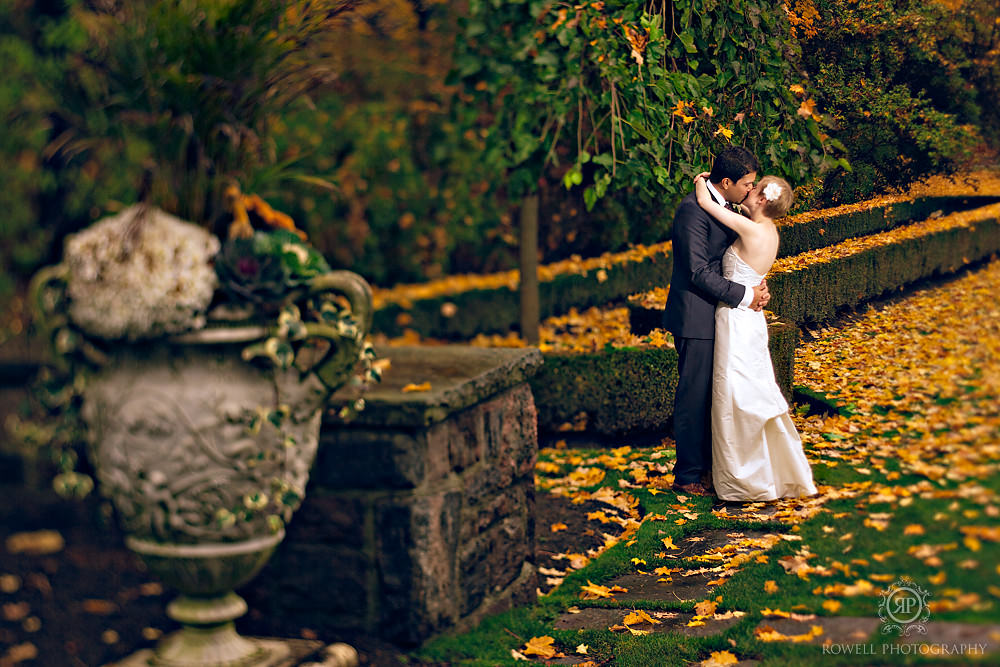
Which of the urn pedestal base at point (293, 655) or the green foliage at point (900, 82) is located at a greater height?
the green foliage at point (900, 82)

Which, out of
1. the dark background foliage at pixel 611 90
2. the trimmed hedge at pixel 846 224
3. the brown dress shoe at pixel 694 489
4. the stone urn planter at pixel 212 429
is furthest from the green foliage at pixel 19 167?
the trimmed hedge at pixel 846 224

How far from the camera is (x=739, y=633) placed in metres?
3.16

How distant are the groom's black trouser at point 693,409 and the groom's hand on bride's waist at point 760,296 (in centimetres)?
15

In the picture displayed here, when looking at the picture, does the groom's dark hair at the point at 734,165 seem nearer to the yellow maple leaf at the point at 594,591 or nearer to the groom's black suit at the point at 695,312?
the groom's black suit at the point at 695,312

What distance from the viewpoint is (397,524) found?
12.6 feet

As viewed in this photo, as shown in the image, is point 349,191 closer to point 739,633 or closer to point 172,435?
point 172,435

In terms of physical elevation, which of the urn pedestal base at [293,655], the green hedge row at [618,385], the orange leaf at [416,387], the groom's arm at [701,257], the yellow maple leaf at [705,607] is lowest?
the urn pedestal base at [293,655]

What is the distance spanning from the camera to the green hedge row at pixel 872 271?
8.27 ft

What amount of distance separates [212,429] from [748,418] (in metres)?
1.78

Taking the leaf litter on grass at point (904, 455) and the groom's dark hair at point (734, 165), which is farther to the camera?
the groom's dark hair at point (734, 165)

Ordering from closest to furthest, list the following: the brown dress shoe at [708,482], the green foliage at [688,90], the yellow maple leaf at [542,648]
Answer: the green foliage at [688,90] < the brown dress shoe at [708,482] < the yellow maple leaf at [542,648]

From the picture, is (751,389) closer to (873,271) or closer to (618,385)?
(873,271)

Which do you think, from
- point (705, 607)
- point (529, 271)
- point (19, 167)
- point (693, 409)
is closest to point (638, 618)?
point (705, 607)

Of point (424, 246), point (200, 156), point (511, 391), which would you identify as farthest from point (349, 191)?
point (200, 156)
